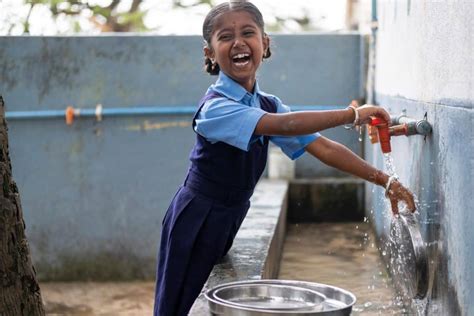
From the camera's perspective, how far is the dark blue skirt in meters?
3.49

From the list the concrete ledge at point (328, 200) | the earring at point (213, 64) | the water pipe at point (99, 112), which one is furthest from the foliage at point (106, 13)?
the earring at point (213, 64)

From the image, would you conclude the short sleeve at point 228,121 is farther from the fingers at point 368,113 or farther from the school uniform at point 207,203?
the fingers at point 368,113

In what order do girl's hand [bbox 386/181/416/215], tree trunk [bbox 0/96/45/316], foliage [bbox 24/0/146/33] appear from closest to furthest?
tree trunk [bbox 0/96/45/316], girl's hand [bbox 386/181/416/215], foliage [bbox 24/0/146/33]

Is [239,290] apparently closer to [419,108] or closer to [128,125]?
[419,108]

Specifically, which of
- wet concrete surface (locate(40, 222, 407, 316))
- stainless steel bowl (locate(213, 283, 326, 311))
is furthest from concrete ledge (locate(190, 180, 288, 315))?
stainless steel bowl (locate(213, 283, 326, 311))

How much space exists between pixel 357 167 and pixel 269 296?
1002mm

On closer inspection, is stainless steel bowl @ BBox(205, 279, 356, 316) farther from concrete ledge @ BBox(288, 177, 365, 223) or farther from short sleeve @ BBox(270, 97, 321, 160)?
concrete ledge @ BBox(288, 177, 365, 223)

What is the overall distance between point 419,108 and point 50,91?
537 cm

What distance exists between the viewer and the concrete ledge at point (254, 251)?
368 centimetres

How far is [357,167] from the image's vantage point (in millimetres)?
3543

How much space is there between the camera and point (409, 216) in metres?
3.52

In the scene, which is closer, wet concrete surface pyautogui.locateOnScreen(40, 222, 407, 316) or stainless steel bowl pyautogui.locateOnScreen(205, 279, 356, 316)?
stainless steel bowl pyautogui.locateOnScreen(205, 279, 356, 316)

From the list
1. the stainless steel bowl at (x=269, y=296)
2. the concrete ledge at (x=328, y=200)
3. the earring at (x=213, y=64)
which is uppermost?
the earring at (x=213, y=64)

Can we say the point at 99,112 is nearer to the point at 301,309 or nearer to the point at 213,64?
the point at 213,64
